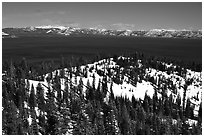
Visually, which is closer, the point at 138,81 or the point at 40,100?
the point at 40,100

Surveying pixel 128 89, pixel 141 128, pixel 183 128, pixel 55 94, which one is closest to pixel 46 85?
pixel 55 94

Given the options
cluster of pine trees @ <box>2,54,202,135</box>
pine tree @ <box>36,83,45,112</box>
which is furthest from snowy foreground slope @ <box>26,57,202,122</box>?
pine tree @ <box>36,83,45,112</box>

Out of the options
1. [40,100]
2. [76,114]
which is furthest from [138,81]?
[40,100]

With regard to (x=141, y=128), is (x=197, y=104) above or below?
below

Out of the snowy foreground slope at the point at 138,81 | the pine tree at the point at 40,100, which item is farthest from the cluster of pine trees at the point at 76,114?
the snowy foreground slope at the point at 138,81

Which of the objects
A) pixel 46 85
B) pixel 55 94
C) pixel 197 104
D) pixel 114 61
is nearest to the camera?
pixel 55 94

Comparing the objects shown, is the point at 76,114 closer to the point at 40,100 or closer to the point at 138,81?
the point at 40,100

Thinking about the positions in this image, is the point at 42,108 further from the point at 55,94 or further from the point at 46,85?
the point at 46,85
